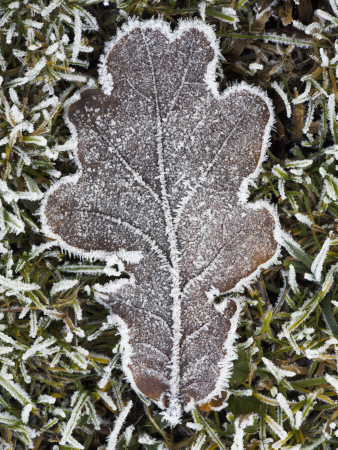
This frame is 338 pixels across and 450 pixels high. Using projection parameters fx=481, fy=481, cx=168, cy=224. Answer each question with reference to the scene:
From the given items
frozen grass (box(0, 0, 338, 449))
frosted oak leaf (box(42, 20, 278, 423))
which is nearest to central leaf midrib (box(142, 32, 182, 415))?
frosted oak leaf (box(42, 20, 278, 423))

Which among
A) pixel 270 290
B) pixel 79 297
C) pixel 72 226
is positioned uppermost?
pixel 72 226

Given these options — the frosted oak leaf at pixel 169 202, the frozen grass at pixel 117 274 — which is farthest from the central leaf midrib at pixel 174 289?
the frozen grass at pixel 117 274

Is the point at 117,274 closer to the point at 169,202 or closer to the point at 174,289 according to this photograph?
the point at 174,289

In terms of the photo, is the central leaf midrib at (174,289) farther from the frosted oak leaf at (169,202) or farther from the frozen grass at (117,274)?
the frozen grass at (117,274)

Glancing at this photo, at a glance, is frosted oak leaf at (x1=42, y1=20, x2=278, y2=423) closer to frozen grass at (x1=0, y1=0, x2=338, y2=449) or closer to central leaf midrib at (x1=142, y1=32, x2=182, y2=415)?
central leaf midrib at (x1=142, y1=32, x2=182, y2=415)

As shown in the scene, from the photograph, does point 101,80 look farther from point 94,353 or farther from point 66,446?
point 66,446

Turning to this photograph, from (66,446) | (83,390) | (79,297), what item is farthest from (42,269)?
(66,446)

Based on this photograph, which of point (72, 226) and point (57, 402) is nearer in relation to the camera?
point (72, 226)
